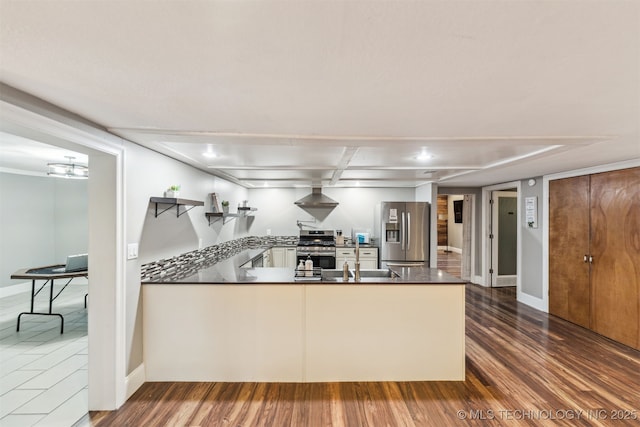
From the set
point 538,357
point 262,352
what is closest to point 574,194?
point 538,357

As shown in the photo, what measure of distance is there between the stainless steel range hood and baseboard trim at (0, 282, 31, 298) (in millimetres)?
5027

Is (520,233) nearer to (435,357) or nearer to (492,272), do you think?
(492,272)

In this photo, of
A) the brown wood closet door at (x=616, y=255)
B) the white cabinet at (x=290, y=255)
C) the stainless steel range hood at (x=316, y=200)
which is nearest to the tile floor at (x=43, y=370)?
the white cabinet at (x=290, y=255)

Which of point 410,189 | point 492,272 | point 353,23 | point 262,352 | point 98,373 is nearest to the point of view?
point 353,23

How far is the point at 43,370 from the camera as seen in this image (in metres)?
2.64

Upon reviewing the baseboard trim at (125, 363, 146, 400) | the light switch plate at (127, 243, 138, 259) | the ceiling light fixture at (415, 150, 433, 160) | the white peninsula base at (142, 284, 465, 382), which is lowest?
the baseboard trim at (125, 363, 146, 400)

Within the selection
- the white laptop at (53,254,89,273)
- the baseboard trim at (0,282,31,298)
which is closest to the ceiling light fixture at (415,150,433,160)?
the white laptop at (53,254,89,273)

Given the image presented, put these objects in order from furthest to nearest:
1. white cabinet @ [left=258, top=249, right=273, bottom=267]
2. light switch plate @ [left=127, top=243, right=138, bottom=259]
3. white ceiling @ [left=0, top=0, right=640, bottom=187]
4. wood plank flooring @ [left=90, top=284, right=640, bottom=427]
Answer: white cabinet @ [left=258, top=249, right=273, bottom=267] < light switch plate @ [left=127, top=243, right=138, bottom=259] < wood plank flooring @ [left=90, top=284, right=640, bottom=427] < white ceiling @ [left=0, top=0, right=640, bottom=187]

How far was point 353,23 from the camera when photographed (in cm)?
93

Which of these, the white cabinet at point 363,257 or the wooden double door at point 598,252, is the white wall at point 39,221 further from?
the wooden double door at point 598,252

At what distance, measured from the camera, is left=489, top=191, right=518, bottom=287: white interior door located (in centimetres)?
574

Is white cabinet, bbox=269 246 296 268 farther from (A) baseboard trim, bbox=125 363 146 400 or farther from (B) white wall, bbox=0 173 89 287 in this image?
(B) white wall, bbox=0 173 89 287

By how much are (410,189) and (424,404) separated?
4597mm

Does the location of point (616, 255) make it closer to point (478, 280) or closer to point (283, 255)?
point (478, 280)
